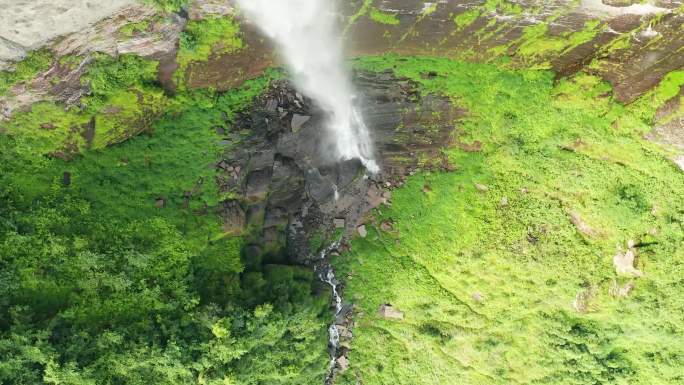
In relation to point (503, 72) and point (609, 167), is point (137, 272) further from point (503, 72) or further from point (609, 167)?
point (609, 167)

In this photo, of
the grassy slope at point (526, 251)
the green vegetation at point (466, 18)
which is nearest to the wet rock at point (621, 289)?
the grassy slope at point (526, 251)

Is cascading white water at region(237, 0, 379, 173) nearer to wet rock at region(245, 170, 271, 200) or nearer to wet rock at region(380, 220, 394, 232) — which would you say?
wet rock at region(380, 220, 394, 232)

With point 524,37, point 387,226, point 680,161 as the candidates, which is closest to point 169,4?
point 387,226

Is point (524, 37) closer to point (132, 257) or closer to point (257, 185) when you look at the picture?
point (257, 185)

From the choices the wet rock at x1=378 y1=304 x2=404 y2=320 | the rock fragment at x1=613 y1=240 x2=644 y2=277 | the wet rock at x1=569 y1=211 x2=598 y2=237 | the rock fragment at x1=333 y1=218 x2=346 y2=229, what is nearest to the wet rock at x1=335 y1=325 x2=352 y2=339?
the wet rock at x1=378 y1=304 x2=404 y2=320

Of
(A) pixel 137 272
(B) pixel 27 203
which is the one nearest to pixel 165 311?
(A) pixel 137 272

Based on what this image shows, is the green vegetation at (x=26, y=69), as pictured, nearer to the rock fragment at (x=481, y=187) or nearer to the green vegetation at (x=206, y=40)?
the green vegetation at (x=206, y=40)
